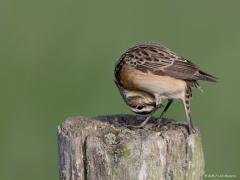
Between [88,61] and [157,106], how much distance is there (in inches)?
215

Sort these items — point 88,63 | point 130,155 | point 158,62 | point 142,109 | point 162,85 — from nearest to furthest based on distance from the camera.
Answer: point 130,155
point 142,109
point 162,85
point 158,62
point 88,63

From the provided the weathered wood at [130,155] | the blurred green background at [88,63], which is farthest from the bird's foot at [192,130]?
the blurred green background at [88,63]

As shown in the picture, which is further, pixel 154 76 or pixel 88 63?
pixel 88 63

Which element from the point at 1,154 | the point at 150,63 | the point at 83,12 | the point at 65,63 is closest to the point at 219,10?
the point at 83,12

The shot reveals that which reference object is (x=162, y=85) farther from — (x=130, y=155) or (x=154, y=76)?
(x=130, y=155)

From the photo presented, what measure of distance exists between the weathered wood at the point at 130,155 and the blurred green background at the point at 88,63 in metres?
3.83

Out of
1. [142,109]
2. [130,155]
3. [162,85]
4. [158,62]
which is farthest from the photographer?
[158,62]

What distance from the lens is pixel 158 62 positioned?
905 cm

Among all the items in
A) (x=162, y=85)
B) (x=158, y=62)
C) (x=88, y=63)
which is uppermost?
(x=158, y=62)

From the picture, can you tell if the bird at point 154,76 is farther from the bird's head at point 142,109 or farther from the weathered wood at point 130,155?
Answer: the weathered wood at point 130,155

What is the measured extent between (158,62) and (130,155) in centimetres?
243

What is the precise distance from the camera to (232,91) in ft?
43.3

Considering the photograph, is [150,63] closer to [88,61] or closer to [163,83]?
[163,83]

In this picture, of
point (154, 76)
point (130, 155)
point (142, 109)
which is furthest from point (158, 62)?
point (130, 155)
